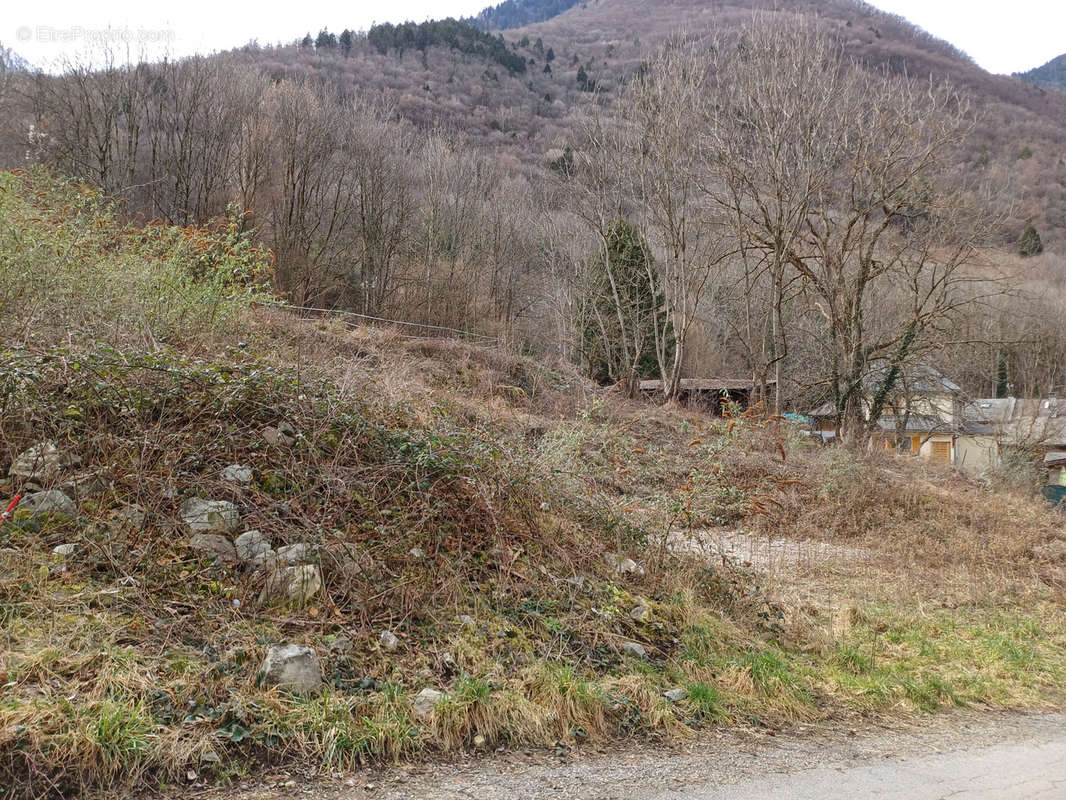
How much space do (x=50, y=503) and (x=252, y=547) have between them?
1255mm

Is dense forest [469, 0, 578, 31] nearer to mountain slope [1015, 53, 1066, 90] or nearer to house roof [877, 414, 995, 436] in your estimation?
mountain slope [1015, 53, 1066, 90]

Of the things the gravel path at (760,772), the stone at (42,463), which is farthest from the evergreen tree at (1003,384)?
the stone at (42,463)

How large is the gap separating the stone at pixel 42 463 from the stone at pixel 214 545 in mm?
1051

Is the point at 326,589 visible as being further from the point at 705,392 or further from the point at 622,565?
the point at 705,392

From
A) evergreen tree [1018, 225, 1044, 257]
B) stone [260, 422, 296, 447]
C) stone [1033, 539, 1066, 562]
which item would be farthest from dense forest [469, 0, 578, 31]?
stone [260, 422, 296, 447]

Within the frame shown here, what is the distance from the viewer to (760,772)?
13.1ft

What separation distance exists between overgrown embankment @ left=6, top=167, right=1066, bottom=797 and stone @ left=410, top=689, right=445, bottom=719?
0.8 inches

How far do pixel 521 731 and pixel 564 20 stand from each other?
154 metres

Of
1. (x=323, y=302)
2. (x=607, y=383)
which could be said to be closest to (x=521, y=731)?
(x=323, y=302)

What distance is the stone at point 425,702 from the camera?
3.93 metres

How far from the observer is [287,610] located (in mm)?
4500

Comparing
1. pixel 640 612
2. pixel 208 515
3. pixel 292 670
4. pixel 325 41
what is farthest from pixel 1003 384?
pixel 325 41

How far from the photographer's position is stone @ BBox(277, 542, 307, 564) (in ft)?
15.6

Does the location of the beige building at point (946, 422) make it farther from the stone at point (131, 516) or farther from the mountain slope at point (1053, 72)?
the mountain slope at point (1053, 72)
